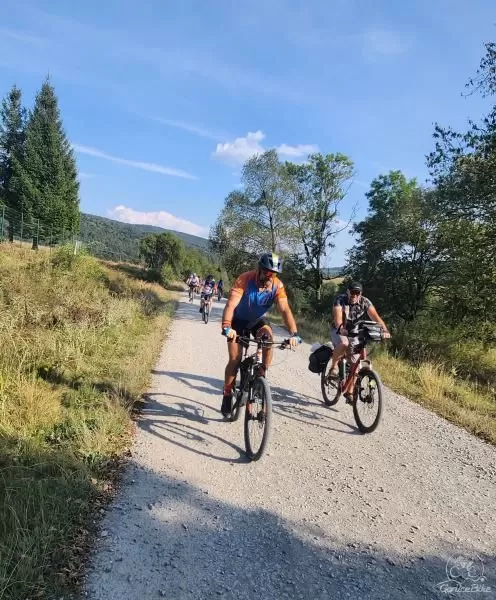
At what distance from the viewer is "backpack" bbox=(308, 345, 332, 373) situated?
6410mm

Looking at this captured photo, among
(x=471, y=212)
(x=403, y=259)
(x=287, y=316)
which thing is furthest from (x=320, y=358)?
(x=403, y=259)

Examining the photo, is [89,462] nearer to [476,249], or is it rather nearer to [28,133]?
[476,249]

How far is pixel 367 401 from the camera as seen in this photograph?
18.2 ft

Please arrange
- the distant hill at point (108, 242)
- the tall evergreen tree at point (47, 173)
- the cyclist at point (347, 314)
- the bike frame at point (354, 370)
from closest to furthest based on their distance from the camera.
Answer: the bike frame at point (354, 370)
the cyclist at point (347, 314)
the tall evergreen tree at point (47, 173)
the distant hill at point (108, 242)

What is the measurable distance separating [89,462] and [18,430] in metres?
1.03

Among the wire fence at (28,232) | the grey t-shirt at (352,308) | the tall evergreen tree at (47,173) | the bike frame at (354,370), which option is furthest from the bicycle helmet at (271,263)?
the tall evergreen tree at (47,173)

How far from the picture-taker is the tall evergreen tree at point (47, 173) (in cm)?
3925

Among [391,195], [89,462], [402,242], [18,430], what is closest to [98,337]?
[18,430]

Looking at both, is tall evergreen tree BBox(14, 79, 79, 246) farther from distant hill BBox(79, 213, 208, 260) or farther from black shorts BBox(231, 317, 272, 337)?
black shorts BBox(231, 317, 272, 337)

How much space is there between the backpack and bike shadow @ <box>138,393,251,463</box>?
1901 mm

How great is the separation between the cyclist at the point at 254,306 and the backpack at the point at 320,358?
4.74 feet

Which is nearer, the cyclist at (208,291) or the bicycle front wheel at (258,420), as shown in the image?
the bicycle front wheel at (258,420)

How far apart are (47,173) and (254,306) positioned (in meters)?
43.3

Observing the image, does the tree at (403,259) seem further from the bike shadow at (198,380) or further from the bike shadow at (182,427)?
the bike shadow at (182,427)
